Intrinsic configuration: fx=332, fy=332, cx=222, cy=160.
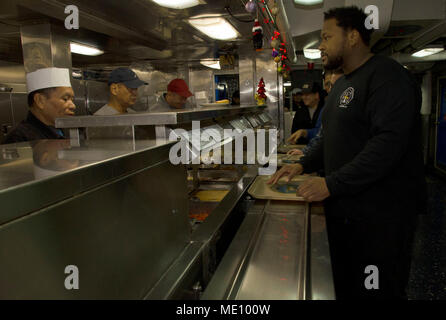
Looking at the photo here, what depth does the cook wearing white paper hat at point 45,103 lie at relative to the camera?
6.76 feet

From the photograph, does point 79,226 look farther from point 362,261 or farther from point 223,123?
point 223,123

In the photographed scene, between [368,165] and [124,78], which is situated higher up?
[124,78]

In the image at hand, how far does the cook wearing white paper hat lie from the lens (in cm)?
206

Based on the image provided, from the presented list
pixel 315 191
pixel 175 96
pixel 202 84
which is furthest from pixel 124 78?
pixel 202 84

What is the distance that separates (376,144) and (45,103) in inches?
78.2

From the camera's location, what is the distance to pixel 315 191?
1583mm

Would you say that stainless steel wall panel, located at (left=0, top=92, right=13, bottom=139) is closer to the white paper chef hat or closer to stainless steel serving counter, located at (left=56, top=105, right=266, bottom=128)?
the white paper chef hat

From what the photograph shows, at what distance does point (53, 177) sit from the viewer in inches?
24.2

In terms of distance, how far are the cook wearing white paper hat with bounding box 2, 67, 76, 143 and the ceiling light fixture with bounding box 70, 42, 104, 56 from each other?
2.16 m

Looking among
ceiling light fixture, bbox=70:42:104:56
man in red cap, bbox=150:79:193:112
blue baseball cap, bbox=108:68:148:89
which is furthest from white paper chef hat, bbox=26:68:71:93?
ceiling light fixture, bbox=70:42:104:56

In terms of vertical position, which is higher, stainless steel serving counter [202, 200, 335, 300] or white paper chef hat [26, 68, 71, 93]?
white paper chef hat [26, 68, 71, 93]

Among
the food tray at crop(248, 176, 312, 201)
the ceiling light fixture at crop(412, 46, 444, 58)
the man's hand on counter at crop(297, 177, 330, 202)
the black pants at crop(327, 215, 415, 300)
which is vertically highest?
the ceiling light fixture at crop(412, 46, 444, 58)

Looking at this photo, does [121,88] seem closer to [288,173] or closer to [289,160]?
[289,160]

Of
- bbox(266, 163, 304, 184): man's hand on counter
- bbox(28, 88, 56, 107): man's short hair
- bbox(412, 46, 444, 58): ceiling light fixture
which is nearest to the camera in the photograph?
bbox(266, 163, 304, 184): man's hand on counter
